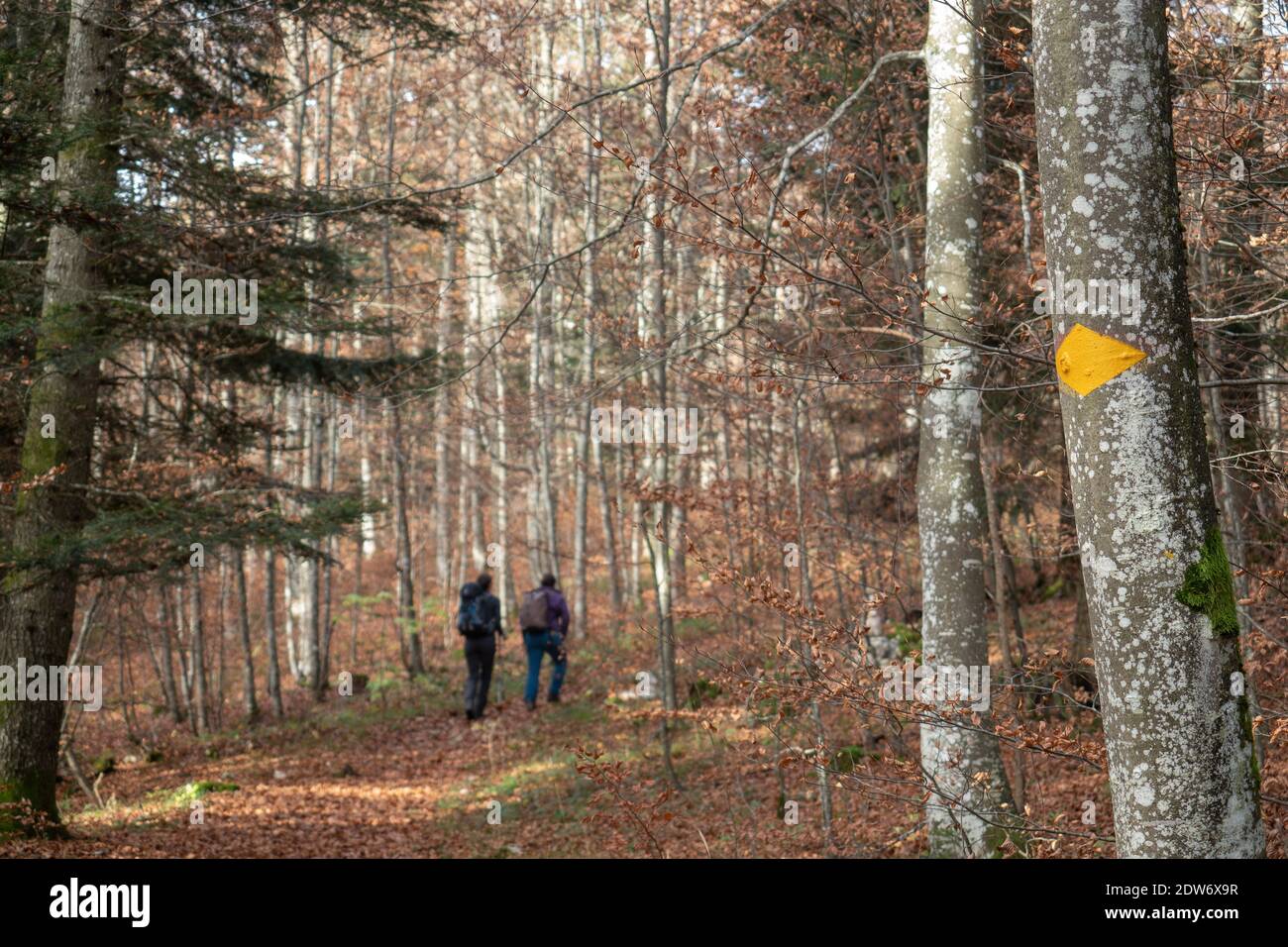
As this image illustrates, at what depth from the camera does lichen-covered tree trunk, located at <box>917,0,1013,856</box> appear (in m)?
5.75

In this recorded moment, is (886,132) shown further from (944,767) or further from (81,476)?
(81,476)

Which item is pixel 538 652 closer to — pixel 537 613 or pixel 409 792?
pixel 537 613

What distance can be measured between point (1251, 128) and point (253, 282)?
7380mm

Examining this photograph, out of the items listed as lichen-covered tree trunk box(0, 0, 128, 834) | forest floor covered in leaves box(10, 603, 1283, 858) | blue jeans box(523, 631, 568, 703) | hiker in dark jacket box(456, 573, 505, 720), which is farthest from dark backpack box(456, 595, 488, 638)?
lichen-covered tree trunk box(0, 0, 128, 834)

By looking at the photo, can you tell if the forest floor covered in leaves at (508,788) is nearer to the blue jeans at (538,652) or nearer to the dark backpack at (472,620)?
the blue jeans at (538,652)

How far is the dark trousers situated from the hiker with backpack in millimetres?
543

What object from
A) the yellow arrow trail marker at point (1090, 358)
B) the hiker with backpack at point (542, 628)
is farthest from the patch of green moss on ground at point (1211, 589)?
the hiker with backpack at point (542, 628)

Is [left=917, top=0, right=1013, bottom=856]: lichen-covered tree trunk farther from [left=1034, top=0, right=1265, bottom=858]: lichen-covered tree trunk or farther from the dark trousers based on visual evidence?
the dark trousers

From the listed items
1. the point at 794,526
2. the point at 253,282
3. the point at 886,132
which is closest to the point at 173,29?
the point at 253,282

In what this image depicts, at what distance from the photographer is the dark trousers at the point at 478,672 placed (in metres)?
13.9

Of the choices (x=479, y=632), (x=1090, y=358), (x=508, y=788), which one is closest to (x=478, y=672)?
(x=479, y=632)

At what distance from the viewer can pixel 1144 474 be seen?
2.86m

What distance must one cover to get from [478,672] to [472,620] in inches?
34.3
